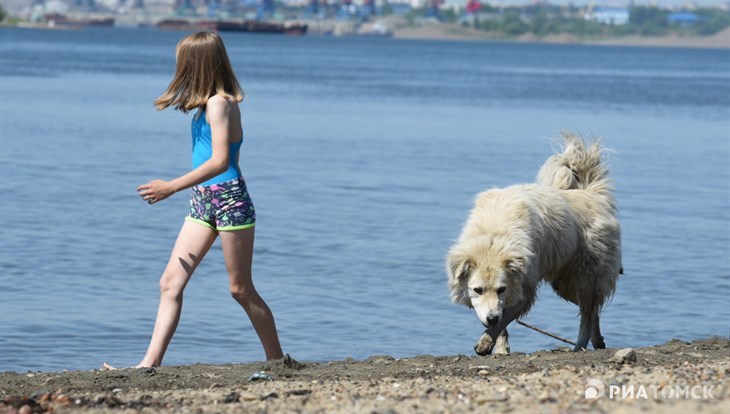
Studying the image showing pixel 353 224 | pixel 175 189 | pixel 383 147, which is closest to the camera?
pixel 175 189

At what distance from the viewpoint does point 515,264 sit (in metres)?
7.69

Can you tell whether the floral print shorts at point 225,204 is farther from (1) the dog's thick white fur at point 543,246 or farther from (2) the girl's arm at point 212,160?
(1) the dog's thick white fur at point 543,246

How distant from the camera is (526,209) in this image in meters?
7.97

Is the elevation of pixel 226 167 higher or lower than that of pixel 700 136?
higher

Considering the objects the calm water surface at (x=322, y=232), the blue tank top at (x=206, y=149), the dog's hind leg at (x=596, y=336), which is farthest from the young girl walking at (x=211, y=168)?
the dog's hind leg at (x=596, y=336)

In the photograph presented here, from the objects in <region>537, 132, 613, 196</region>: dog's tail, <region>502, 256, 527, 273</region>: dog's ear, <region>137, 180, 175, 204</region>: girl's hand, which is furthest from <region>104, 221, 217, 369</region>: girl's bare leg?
<region>537, 132, 613, 196</region>: dog's tail

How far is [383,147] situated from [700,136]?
10.6 meters

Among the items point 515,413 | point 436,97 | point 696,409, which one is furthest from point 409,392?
point 436,97

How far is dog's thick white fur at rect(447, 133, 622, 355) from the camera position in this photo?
305 inches

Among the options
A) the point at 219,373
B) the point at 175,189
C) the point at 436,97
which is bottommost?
the point at 436,97

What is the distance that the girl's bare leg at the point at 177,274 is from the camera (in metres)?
7.08

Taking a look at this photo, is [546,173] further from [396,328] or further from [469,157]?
→ [469,157]

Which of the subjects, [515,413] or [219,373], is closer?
[515,413]

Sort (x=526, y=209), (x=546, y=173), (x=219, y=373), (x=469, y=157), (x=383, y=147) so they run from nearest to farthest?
(x=219, y=373) → (x=526, y=209) → (x=546, y=173) → (x=469, y=157) → (x=383, y=147)
